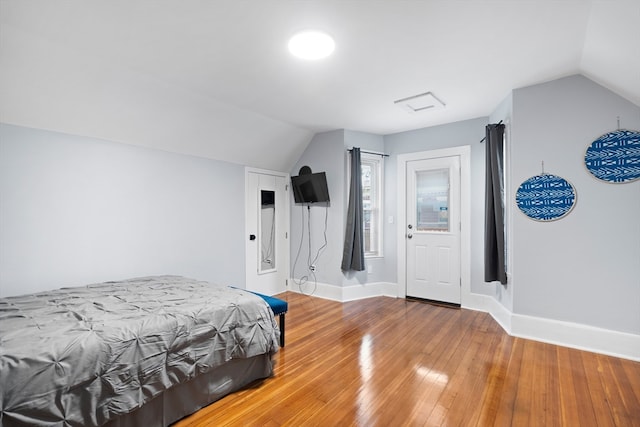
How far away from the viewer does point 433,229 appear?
171 inches

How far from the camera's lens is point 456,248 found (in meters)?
4.15

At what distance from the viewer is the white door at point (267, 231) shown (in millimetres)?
4469

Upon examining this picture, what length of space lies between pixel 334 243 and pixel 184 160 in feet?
7.66

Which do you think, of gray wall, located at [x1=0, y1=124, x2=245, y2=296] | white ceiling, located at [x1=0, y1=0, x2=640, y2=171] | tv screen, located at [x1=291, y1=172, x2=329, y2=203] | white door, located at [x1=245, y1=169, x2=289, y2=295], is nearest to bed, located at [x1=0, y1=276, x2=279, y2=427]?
gray wall, located at [x1=0, y1=124, x2=245, y2=296]

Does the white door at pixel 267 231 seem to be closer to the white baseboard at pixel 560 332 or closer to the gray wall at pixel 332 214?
the gray wall at pixel 332 214

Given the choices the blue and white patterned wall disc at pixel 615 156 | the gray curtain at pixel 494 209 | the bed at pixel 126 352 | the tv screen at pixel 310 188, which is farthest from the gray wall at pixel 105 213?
the blue and white patterned wall disc at pixel 615 156

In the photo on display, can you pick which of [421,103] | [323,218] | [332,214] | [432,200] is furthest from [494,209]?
[323,218]

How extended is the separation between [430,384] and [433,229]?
253 cm

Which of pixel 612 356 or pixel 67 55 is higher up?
pixel 67 55

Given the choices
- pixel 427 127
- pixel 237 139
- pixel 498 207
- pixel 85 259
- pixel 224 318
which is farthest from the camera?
pixel 427 127

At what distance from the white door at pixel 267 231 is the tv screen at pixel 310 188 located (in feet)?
0.83

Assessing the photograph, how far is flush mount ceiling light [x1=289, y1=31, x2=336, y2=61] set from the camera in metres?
2.15

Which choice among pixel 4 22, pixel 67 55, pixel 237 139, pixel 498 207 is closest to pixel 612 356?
pixel 498 207

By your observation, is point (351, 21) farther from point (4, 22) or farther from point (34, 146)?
point (34, 146)
